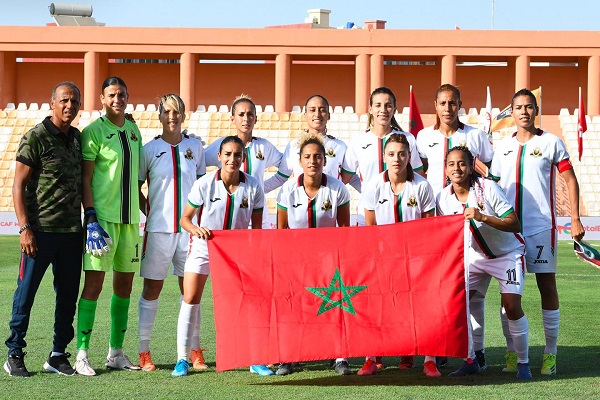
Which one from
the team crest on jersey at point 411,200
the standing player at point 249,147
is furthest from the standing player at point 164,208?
the team crest on jersey at point 411,200

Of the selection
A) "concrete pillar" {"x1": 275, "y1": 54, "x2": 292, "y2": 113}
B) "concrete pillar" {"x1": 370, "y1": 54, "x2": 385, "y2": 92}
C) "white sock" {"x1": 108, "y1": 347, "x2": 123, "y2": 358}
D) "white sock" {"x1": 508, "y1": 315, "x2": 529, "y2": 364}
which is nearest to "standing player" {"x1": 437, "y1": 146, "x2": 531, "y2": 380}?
"white sock" {"x1": 508, "y1": 315, "x2": 529, "y2": 364}

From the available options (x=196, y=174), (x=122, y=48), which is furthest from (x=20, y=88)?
(x=196, y=174)

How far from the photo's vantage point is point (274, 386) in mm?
6453

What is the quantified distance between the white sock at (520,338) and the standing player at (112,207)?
2.54 meters

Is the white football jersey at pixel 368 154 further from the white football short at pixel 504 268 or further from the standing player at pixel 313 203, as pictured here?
the white football short at pixel 504 268

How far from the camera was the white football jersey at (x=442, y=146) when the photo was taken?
7520 mm

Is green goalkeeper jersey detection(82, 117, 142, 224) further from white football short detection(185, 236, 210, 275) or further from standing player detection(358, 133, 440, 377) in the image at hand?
standing player detection(358, 133, 440, 377)

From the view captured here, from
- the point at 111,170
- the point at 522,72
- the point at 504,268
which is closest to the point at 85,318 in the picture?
the point at 111,170

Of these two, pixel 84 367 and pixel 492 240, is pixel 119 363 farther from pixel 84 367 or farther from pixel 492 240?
pixel 492 240

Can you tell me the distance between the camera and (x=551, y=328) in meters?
6.96

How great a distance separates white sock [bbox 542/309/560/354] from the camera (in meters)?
6.89

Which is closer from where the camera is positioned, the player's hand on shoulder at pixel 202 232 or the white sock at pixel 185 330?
the player's hand on shoulder at pixel 202 232

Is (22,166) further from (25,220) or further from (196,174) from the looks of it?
(196,174)

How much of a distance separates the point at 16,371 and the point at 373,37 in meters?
30.8
